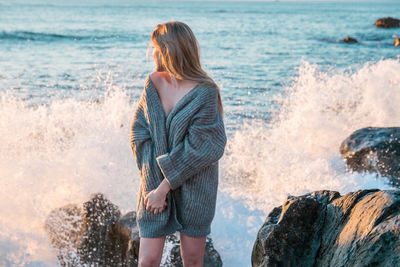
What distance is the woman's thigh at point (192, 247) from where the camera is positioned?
7.80 ft

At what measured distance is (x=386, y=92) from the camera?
7652mm

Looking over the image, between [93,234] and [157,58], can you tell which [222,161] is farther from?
[157,58]

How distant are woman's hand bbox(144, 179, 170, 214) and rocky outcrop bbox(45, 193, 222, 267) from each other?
1.49 m

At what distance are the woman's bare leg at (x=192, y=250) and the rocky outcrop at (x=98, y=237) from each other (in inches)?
48.4

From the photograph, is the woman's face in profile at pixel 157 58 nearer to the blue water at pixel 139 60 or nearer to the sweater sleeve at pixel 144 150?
the sweater sleeve at pixel 144 150

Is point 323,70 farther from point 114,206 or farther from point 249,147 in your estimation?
point 114,206

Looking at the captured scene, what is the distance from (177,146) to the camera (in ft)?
7.58

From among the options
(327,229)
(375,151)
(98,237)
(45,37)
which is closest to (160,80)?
(327,229)

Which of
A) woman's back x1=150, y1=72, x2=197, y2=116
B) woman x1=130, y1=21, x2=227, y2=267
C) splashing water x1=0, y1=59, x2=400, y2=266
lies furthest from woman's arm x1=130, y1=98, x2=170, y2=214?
splashing water x1=0, y1=59, x2=400, y2=266

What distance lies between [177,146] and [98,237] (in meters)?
2.25

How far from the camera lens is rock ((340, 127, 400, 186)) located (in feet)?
16.9

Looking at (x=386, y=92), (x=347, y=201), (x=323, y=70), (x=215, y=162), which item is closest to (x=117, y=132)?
(x=215, y=162)

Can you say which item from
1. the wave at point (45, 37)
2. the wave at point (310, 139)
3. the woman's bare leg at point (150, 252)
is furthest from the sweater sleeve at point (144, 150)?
the wave at point (45, 37)

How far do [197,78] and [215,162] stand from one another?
483mm
